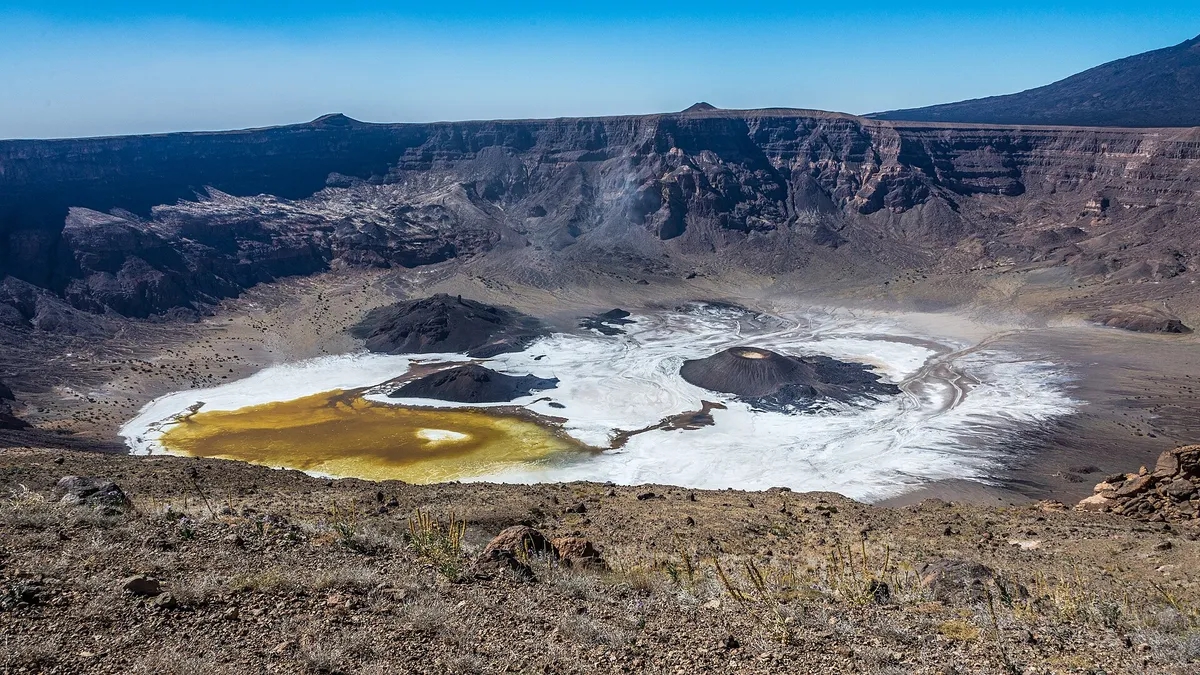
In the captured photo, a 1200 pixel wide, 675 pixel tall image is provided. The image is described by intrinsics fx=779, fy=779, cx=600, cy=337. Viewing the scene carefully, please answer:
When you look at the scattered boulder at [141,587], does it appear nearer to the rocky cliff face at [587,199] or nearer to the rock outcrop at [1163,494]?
the rock outcrop at [1163,494]

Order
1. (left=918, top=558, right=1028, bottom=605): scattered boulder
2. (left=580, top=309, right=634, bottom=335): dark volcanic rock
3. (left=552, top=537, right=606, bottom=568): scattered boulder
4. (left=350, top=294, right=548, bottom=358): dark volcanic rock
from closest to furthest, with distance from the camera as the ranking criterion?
(left=918, top=558, right=1028, bottom=605): scattered boulder < (left=552, top=537, right=606, bottom=568): scattered boulder < (left=350, top=294, right=548, bottom=358): dark volcanic rock < (left=580, top=309, right=634, bottom=335): dark volcanic rock

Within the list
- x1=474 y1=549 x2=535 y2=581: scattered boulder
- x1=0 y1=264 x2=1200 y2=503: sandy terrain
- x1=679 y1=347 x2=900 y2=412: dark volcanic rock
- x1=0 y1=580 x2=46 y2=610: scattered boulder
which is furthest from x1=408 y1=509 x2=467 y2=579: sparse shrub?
x1=679 y1=347 x2=900 y2=412: dark volcanic rock

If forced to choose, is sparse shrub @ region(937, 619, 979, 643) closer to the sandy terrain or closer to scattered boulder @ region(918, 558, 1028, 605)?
scattered boulder @ region(918, 558, 1028, 605)

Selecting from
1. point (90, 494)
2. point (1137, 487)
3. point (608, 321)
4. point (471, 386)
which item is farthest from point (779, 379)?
point (90, 494)

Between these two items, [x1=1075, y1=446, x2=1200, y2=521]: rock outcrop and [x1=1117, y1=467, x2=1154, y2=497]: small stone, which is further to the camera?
[x1=1117, y1=467, x2=1154, y2=497]: small stone

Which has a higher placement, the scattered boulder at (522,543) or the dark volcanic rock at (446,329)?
the scattered boulder at (522,543)

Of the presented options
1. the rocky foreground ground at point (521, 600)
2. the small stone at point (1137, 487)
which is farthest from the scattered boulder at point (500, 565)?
the small stone at point (1137, 487)
